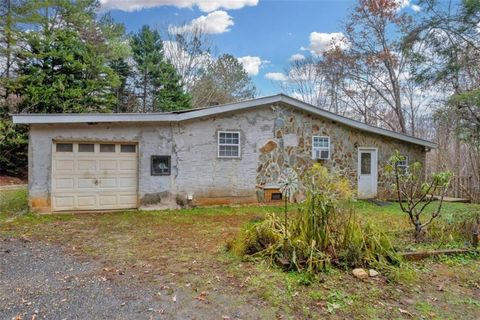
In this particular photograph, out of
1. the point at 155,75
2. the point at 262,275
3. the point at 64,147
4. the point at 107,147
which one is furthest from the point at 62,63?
the point at 262,275

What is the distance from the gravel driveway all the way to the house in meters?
4.50

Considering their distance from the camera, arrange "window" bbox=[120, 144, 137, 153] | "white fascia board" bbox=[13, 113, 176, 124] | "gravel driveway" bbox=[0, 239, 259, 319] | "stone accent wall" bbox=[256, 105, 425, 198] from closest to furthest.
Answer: "gravel driveway" bbox=[0, 239, 259, 319] < "white fascia board" bbox=[13, 113, 176, 124] < "window" bbox=[120, 144, 137, 153] < "stone accent wall" bbox=[256, 105, 425, 198]

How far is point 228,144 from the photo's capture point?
10266mm

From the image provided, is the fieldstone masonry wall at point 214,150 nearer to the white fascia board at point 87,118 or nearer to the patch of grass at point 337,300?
the white fascia board at point 87,118

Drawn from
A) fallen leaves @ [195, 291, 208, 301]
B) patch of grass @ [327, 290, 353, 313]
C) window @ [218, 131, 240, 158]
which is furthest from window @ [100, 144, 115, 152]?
patch of grass @ [327, 290, 353, 313]

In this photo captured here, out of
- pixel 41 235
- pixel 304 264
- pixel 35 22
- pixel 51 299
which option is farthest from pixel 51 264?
pixel 35 22

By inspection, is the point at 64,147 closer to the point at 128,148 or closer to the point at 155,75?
the point at 128,148

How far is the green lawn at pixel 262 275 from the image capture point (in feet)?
11.2

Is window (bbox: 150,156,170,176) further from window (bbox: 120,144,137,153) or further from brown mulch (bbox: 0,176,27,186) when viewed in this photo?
Result: brown mulch (bbox: 0,176,27,186)

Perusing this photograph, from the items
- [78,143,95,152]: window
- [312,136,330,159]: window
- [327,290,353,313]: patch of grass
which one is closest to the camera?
[327,290,353,313]: patch of grass

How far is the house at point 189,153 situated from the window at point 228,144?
0.03 m

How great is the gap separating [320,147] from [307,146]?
0.55 meters

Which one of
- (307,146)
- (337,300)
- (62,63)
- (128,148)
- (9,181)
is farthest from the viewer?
(62,63)

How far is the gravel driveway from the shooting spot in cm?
323
